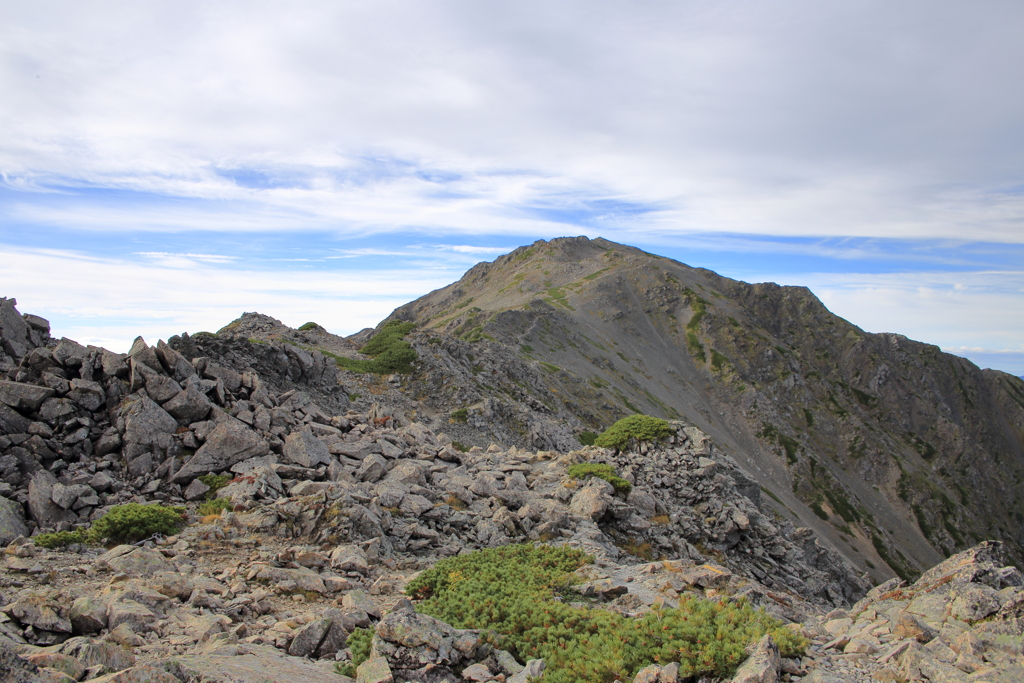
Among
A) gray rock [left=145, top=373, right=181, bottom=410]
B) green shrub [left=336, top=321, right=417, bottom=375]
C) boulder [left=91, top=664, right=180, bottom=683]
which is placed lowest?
boulder [left=91, top=664, right=180, bottom=683]

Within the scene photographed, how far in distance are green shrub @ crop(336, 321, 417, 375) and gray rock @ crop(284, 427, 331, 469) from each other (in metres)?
22.6

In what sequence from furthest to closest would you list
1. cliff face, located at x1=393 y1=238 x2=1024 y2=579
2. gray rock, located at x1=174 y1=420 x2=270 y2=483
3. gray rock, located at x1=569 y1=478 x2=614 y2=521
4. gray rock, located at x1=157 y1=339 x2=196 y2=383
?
1. cliff face, located at x1=393 y1=238 x2=1024 y2=579
2. gray rock, located at x1=157 y1=339 x2=196 y2=383
3. gray rock, located at x1=569 y1=478 x2=614 y2=521
4. gray rock, located at x1=174 y1=420 x2=270 y2=483

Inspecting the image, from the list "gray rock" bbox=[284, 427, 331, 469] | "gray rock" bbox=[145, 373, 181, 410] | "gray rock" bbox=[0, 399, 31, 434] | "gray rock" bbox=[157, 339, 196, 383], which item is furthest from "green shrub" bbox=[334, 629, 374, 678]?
"gray rock" bbox=[157, 339, 196, 383]

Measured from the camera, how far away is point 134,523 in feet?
45.2

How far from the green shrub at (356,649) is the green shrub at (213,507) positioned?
736 cm

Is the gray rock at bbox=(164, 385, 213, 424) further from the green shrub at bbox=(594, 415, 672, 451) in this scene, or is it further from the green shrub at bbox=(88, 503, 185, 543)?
the green shrub at bbox=(594, 415, 672, 451)

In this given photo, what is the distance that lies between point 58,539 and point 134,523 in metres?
1.50

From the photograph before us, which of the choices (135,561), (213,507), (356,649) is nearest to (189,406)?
(213,507)

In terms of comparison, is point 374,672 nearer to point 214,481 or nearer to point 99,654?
point 99,654

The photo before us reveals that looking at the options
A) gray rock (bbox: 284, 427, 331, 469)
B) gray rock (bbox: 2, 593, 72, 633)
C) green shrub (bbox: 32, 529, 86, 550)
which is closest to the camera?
gray rock (bbox: 2, 593, 72, 633)

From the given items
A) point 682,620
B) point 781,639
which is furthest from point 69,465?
point 781,639

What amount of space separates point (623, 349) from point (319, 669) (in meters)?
122

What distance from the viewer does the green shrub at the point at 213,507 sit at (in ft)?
49.6

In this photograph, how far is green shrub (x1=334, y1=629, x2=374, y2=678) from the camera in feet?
29.4
